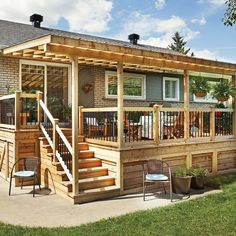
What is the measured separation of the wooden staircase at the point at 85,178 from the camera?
6883 mm

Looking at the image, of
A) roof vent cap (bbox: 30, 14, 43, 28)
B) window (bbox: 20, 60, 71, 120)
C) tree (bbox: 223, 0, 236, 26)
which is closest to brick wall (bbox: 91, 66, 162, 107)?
window (bbox: 20, 60, 71, 120)

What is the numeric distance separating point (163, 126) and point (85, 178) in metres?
2.77

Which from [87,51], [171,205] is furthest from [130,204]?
[87,51]

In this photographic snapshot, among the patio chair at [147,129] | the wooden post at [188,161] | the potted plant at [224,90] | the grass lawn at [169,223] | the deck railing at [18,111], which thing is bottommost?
the grass lawn at [169,223]

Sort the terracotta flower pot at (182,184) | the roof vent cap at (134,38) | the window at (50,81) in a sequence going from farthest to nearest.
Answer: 1. the roof vent cap at (134,38)
2. the window at (50,81)
3. the terracotta flower pot at (182,184)

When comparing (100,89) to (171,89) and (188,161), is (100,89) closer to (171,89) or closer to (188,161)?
(171,89)

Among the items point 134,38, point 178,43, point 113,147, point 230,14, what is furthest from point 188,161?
point 178,43

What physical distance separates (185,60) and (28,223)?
18.8 ft

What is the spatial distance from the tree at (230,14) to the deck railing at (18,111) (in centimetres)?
502

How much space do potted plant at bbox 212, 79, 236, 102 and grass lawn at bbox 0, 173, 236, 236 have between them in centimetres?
457

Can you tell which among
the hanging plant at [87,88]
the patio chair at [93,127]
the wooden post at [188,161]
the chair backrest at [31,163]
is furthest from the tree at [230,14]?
the hanging plant at [87,88]

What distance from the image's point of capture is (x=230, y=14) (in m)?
6.63

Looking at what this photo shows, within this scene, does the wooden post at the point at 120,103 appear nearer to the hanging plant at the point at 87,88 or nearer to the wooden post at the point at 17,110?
the wooden post at the point at 17,110

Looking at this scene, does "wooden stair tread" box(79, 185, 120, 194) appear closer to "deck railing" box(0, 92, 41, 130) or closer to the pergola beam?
"deck railing" box(0, 92, 41, 130)
